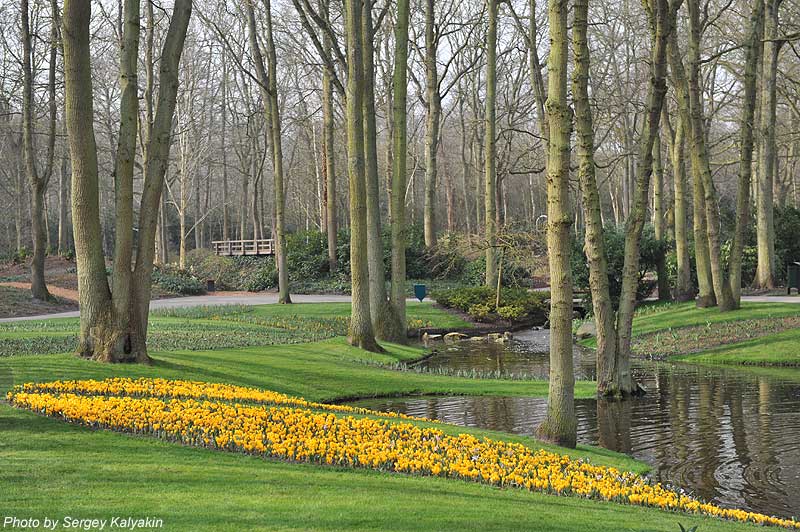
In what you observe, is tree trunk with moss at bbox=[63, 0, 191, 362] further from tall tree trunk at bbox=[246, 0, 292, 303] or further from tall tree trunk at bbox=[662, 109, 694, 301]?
tall tree trunk at bbox=[662, 109, 694, 301]

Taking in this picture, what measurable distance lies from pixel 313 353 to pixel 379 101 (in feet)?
108

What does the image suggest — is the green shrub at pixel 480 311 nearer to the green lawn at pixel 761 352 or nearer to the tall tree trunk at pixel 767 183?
the tall tree trunk at pixel 767 183

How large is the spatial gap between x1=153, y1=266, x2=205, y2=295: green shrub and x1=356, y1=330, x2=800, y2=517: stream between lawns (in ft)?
80.7

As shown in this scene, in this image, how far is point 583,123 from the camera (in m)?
15.0

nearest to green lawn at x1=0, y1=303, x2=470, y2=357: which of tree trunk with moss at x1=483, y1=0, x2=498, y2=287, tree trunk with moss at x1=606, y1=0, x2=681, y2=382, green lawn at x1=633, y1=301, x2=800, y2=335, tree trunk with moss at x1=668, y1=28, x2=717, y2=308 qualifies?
tree trunk with moss at x1=483, y1=0, x2=498, y2=287

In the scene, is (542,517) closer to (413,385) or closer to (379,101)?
(413,385)

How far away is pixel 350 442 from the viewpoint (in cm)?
909

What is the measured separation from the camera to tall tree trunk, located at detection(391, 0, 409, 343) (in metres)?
24.3

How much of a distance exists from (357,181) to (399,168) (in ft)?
8.53

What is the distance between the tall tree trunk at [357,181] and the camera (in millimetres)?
21516

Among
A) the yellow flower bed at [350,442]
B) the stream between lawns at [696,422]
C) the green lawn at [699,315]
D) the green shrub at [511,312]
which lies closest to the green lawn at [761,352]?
the stream between lawns at [696,422]

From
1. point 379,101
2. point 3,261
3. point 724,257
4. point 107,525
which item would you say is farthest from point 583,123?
point 3,261

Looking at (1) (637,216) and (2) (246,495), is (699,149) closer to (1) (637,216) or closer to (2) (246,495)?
(1) (637,216)

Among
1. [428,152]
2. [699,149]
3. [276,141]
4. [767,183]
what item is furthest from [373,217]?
[428,152]
